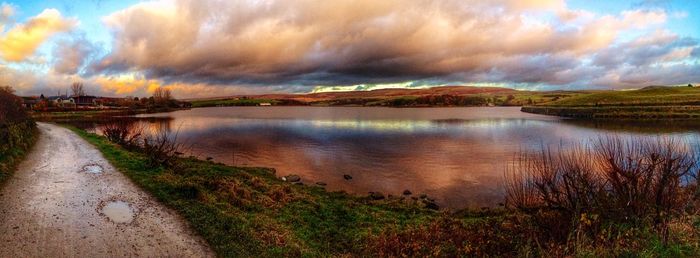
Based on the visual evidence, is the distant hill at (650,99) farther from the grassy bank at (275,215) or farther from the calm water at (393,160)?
the grassy bank at (275,215)

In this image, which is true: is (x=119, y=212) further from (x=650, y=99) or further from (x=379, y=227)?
(x=650, y=99)

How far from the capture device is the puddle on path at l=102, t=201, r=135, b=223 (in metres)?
13.2

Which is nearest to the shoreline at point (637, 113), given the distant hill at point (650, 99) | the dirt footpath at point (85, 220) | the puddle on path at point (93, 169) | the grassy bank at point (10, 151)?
the distant hill at point (650, 99)

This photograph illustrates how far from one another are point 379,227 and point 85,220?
36.5 feet

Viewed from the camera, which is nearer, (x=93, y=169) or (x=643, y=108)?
(x=93, y=169)

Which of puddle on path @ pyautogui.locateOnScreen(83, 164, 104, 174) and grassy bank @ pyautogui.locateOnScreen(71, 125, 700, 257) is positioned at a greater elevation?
puddle on path @ pyautogui.locateOnScreen(83, 164, 104, 174)

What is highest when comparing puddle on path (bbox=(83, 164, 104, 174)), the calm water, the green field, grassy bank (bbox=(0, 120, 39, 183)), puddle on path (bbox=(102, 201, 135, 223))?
the green field

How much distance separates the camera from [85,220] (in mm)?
12938

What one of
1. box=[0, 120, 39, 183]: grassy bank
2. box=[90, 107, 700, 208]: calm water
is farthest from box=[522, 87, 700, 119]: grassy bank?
box=[0, 120, 39, 183]: grassy bank

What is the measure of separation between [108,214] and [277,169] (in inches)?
712

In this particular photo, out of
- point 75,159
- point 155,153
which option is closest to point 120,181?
point 155,153

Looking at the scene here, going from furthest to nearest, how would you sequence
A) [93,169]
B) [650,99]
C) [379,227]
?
[650,99] → [93,169] → [379,227]

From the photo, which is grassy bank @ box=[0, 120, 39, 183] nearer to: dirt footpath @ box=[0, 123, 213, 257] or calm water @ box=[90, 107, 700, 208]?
dirt footpath @ box=[0, 123, 213, 257]

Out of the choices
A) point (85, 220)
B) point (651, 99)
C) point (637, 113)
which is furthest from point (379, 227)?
point (651, 99)
